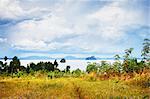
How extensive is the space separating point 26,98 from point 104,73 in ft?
47.3

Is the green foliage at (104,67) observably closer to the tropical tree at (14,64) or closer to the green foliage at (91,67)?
the green foliage at (91,67)

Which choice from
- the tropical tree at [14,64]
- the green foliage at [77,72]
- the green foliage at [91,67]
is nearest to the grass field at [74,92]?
the green foliage at [77,72]

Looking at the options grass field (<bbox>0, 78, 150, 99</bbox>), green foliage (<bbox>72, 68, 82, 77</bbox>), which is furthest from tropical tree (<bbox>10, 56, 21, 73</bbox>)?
grass field (<bbox>0, 78, 150, 99</bbox>)

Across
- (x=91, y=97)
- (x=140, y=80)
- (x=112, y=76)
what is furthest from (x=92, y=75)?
(x=91, y=97)

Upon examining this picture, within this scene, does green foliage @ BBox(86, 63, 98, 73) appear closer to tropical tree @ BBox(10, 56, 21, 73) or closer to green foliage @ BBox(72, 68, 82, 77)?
green foliage @ BBox(72, 68, 82, 77)

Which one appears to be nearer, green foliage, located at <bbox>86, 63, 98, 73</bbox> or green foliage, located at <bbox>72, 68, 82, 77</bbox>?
green foliage, located at <bbox>72, 68, 82, 77</bbox>

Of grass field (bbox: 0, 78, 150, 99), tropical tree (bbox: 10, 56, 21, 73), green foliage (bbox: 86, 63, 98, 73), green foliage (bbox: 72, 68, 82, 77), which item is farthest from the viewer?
green foliage (bbox: 86, 63, 98, 73)

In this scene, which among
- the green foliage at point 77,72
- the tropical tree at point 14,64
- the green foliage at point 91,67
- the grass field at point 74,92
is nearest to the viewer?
the grass field at point 74,92

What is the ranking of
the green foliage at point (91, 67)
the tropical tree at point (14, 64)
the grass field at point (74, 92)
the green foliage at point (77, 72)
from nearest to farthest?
the grass field at point (74, 92), the green foliage at point (77, 72), the tropical tree at point (14, 64), the green foliage at point (91, 67)

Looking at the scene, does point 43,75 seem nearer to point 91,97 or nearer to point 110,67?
point 110,67

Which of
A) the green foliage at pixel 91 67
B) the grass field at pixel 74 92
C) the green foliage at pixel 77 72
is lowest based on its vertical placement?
the grass field at pixel 74 92

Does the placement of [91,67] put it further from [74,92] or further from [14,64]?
[74,92]

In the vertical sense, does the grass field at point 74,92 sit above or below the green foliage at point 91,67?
below

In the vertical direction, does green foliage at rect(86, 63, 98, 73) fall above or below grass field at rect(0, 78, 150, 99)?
above
